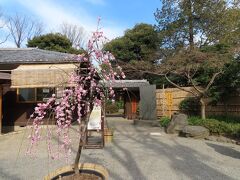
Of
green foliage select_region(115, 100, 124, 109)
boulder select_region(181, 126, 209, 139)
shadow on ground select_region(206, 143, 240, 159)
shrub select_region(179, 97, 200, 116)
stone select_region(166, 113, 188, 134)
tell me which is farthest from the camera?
green foliage select_region(115, 100, 124, 109)

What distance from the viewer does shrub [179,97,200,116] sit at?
52.7 feet

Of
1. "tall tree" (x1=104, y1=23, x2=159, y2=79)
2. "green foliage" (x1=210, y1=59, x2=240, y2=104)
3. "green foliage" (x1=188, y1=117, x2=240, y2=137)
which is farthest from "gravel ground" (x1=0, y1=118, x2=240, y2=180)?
"tall tree" (x1=104, y1=23, x2=159, y2=79)

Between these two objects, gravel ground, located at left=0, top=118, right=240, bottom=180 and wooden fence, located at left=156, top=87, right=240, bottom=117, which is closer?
gravel ground, located at left=0, top=118, right=240, bottom=180

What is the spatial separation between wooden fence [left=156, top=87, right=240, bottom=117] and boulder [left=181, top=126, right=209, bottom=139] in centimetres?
276

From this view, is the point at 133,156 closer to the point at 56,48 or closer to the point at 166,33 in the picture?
the point at 166,33

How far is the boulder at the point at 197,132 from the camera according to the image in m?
11.5

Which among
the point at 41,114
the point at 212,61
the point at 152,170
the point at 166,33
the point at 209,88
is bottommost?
the point at 152,170

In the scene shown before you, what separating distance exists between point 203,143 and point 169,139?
143 centimetres

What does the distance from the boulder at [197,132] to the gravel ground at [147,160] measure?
25.1 inches

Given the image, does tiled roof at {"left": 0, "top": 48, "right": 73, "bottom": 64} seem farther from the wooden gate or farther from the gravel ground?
the wooden gate

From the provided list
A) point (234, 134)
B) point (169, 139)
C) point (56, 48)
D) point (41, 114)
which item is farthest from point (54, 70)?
point (56, 48)

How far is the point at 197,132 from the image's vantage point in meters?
11.5

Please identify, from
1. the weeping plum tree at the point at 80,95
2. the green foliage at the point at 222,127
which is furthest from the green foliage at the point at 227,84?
the weeping plum tree at the point at 80,95

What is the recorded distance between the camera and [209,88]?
14258mm
